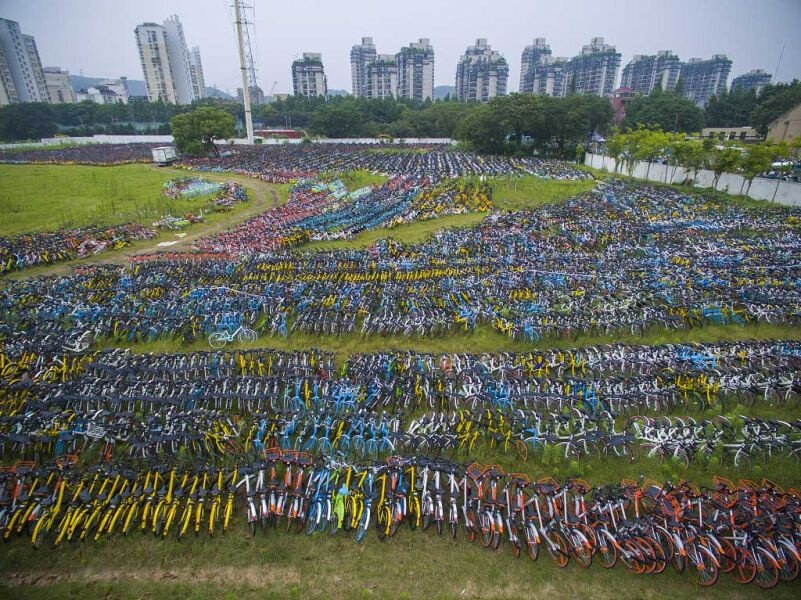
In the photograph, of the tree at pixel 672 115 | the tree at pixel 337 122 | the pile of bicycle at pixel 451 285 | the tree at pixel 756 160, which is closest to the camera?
the pile of bicycle at pixel 451 285

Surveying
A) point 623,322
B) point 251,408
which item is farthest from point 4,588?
point 623,322

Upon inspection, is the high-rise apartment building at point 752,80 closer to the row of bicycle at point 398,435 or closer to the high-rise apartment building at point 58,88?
the row of bicycle at point 398,435

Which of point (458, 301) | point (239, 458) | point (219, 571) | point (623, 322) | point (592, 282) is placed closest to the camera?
point (219, 571)

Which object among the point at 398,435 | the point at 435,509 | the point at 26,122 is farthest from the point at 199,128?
the point at 435,509

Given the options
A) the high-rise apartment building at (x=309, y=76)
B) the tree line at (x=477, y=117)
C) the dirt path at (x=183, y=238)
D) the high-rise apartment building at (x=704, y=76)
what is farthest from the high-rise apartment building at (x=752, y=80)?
the dirt path at (x=183, y=238)

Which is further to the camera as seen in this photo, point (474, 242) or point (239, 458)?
point (474, 242)

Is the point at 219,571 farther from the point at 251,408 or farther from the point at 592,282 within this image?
the point at 592,282

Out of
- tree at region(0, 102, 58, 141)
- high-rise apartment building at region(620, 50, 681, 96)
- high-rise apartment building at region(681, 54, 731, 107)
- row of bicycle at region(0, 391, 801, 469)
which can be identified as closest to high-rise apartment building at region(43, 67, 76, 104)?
tree at region(0, 102, 58, 141)
